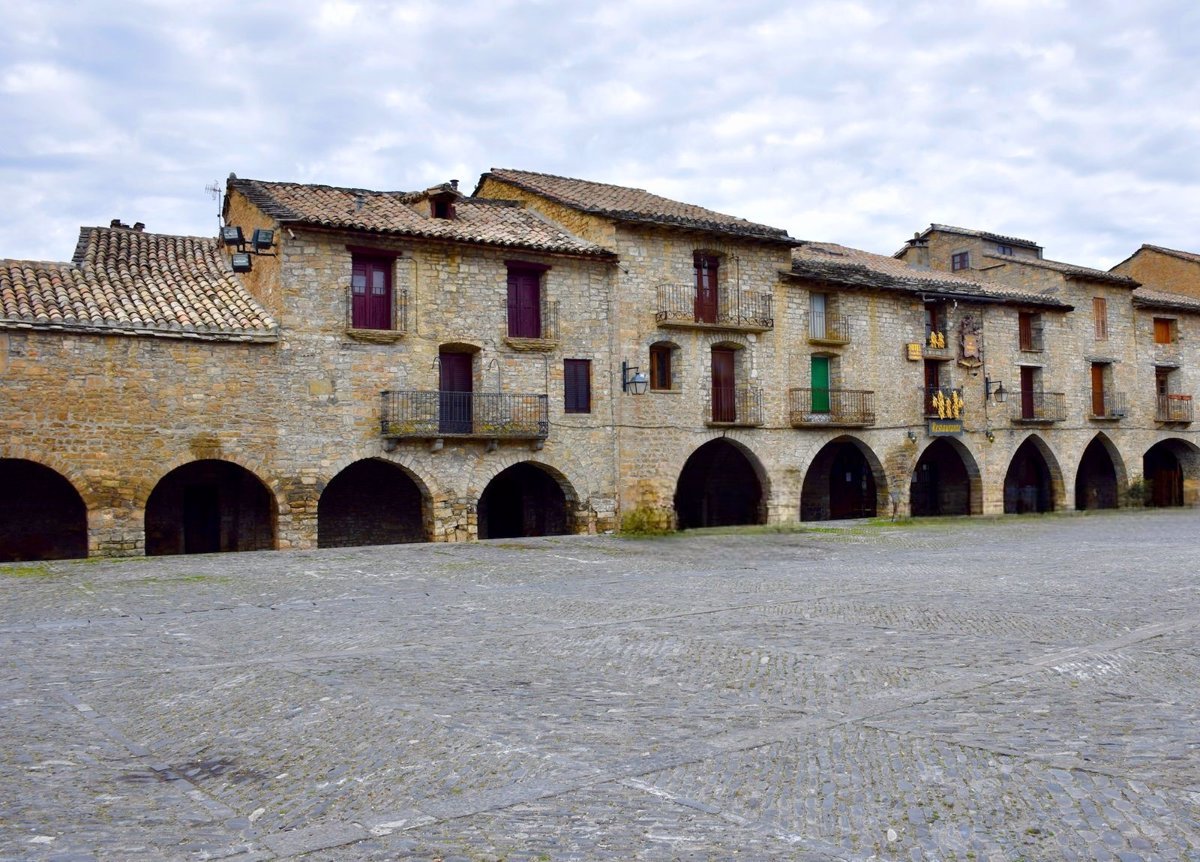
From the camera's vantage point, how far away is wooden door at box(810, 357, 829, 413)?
29.2 meters

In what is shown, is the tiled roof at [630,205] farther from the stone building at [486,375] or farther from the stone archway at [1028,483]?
the stone archway at [1028,483]

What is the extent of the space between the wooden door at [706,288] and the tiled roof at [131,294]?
10804 mm

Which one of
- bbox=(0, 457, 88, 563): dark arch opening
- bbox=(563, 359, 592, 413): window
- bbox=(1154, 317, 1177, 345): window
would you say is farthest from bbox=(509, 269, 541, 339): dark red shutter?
bbox=(1154, 317, 1177, 345): window

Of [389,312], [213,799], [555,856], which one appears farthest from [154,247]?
[555,856]

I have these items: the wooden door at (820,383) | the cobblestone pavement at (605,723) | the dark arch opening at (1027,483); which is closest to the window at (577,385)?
the wooden door at (820,383)

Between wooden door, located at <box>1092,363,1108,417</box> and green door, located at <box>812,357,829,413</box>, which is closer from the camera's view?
green door, located at <box>812,357,829,413</box>

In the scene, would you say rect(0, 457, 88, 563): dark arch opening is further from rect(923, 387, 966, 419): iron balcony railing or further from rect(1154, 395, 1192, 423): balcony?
rect(1154, 395, 1192, 423): balcony

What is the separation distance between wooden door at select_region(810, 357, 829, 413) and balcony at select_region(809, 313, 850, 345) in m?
0.64

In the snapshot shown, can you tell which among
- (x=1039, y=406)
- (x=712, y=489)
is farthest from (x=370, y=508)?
(x=1039, y=406)

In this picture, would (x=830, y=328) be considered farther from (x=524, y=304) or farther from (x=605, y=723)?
(x=605, y=723)

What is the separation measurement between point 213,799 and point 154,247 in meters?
21.9

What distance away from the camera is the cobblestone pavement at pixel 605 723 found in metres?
5.12

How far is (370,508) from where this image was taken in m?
25.4

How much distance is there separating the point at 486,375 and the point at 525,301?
7.09 feet
